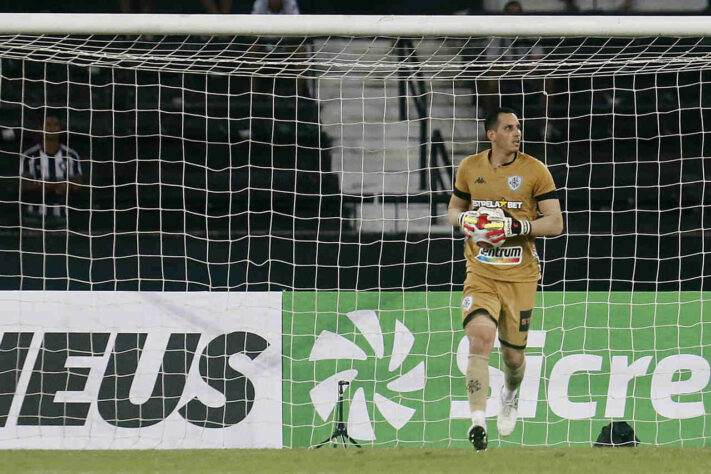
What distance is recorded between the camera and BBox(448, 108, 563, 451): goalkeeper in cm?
550

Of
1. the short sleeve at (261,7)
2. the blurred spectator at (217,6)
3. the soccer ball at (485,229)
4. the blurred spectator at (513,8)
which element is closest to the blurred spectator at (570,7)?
the blurred spectator at (513,8)

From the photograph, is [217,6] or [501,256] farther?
[217,6]

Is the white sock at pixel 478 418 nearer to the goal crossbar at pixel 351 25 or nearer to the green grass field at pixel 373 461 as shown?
the green grass field at pixel 373 461

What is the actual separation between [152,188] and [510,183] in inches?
153

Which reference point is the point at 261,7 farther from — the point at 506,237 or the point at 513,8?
the point at 506,237

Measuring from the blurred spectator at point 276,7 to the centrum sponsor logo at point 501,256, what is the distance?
3.82 m

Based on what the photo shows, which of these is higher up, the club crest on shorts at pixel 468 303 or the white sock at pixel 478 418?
the club crest on shorts at pixel 468 303

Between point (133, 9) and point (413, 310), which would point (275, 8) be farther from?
point (413, 310)

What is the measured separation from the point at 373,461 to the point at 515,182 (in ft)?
5.59

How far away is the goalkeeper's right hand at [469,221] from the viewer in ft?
17.9

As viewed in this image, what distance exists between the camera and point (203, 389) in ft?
23.4

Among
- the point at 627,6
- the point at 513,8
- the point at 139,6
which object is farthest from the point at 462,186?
the point at 139,6

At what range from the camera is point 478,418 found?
5277 mm

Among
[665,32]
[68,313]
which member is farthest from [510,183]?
[68,313]
